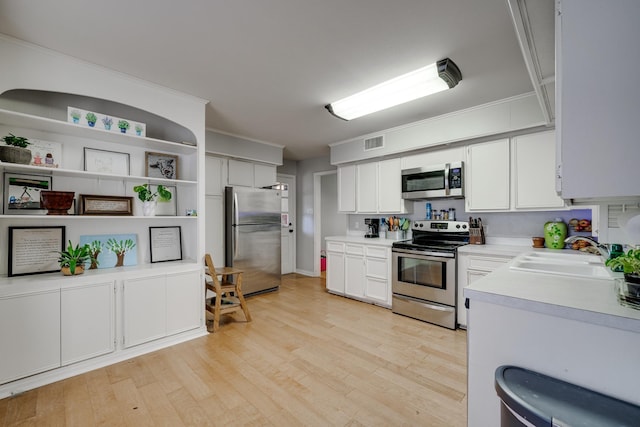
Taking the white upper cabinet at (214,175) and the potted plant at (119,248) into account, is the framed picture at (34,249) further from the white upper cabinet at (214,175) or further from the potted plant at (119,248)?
the white upper cabinet at (214,175)

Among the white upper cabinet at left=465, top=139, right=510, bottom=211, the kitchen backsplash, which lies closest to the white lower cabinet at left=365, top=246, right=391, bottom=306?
the kitchen backsplash

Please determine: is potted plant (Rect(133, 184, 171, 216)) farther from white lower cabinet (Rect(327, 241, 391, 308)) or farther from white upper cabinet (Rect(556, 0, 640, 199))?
white upper cabinet (Rect(556, 0, 640, 199))

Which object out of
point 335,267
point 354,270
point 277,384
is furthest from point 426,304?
point 277,384

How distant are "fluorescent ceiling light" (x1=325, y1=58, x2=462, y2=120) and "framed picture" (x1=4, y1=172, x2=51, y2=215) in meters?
2.80

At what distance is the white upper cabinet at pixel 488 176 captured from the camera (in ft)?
9.92

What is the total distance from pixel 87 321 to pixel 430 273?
3378 mm

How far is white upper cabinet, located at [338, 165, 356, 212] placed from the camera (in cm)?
451

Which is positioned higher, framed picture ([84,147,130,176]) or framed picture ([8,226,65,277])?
framed picture ([84,147,130,176])

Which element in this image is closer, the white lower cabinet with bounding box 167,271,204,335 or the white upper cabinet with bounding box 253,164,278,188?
the white lower cabinet with bounding box 167,271,204,335

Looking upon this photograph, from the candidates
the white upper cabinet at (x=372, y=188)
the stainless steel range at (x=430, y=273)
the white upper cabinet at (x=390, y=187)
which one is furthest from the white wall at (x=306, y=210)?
the stainless steel range at (x=430, y=273)

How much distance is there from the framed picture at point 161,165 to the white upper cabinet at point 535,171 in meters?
3.78

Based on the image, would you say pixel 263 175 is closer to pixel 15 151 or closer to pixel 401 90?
pixel 401 90

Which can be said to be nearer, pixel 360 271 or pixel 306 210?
pixel 360 271

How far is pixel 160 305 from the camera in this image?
2658 millimetres
